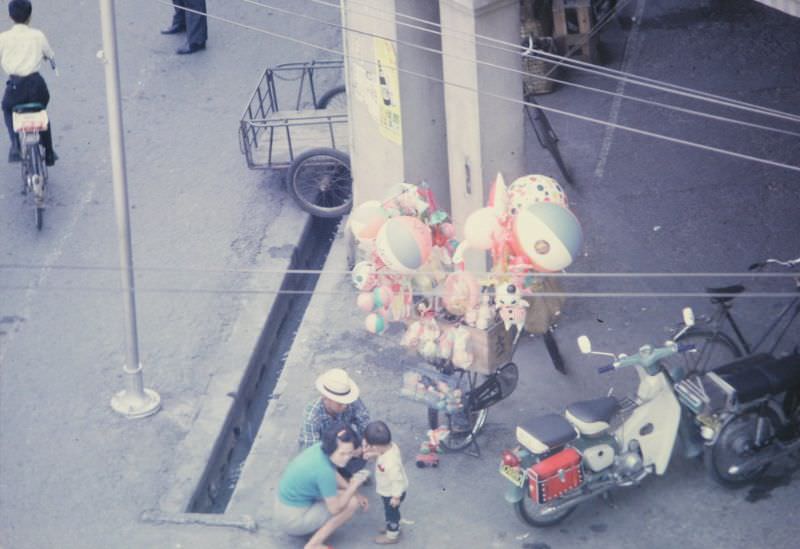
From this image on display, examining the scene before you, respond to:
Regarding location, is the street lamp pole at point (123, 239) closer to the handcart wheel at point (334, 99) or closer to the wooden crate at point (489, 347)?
the wooden crate at point (489, 347)

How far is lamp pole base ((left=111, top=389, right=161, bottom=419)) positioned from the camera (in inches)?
391

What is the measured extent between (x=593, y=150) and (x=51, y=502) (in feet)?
24.1

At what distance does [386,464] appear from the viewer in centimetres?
811

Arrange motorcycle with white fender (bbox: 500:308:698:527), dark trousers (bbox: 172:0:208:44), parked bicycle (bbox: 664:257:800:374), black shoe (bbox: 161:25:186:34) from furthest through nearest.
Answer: black shoe (bbox: 161:25:186:34) < dark trousers (bbox: 172:0:208:44) < parked bicycle (bbox: 664:257:800:374) < motorcycle with white fender (bbox: 500:308:698:527)

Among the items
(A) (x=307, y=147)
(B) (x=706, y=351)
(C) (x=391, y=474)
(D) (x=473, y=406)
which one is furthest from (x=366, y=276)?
(A) (x=307, y=147)

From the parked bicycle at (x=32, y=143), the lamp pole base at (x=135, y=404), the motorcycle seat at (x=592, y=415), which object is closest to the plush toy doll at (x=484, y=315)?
the motorcycle seat at (x=592, y=415)

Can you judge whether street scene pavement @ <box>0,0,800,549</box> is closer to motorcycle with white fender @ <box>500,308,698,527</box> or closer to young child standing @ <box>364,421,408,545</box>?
motorcycle with white fender @ <box>500,308,698,527</box>

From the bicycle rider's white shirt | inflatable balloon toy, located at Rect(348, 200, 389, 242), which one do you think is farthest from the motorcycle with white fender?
the bicycle rider's white shirt

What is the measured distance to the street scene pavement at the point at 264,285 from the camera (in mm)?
8711

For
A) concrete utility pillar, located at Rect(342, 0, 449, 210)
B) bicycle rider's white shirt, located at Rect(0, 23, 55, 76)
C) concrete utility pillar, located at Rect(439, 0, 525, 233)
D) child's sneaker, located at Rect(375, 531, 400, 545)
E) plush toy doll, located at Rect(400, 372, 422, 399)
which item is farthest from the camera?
bicycle rider's white shirt, located at Rect(0, 23, 55, 76)

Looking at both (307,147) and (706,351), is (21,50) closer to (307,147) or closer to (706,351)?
(307,147)

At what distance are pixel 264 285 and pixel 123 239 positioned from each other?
2.23 meters

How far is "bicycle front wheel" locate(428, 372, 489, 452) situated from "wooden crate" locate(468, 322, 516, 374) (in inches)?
10.0

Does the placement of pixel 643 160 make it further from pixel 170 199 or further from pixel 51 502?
pixel 51 502
